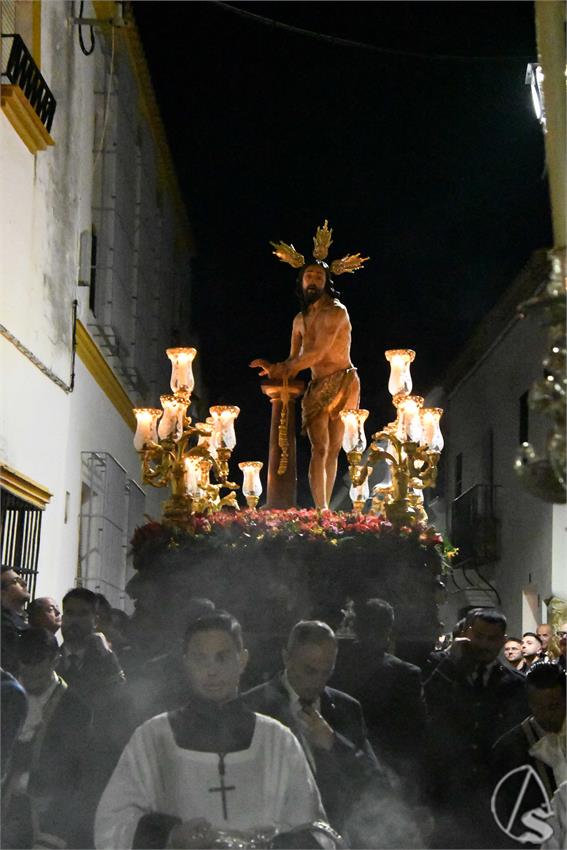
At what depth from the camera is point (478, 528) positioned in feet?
57.7

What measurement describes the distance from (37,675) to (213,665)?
1.42 meters

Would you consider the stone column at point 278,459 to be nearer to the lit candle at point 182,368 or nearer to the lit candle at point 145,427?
the lit candle at point 182,368

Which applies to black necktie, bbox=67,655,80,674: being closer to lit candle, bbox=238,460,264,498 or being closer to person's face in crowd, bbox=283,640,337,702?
person's face in crowd, bbox=283,640,337,702

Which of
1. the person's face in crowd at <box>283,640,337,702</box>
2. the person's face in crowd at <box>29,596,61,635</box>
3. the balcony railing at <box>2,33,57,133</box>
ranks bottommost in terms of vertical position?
the person's face in crowd at <box>283,640,337,702</box>

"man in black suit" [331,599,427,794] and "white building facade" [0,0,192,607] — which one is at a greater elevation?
"white building facade" [0,0,192,607]

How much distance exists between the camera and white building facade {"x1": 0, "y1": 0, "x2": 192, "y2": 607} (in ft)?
27.2

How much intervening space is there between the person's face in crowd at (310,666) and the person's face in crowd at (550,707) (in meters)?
0.75

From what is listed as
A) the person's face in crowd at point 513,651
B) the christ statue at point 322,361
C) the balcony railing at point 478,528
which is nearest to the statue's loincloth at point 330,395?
the christ statue at point 322,361

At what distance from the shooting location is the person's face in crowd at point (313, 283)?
959cm

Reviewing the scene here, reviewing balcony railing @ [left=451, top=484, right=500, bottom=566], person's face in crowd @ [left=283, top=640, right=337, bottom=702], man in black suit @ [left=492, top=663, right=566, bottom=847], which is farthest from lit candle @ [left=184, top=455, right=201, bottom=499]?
balcony railing @ [left=451, top=484, right=500, bottom=566]

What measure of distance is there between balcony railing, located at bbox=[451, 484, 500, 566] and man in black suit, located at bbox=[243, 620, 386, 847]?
12.5 metres

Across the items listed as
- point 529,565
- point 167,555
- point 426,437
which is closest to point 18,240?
point 167,555

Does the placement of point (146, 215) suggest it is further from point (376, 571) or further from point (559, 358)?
point (559, 358)

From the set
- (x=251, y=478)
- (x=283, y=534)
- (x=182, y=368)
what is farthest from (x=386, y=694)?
(x=251, y=478)
